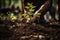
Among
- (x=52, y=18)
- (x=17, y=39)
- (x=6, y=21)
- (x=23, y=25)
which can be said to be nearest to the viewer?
(x=17, y=39)

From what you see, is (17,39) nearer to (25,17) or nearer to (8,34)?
(8,34)

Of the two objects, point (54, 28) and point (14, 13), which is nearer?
point (54, 28)

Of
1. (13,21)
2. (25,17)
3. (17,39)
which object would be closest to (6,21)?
(13,21)

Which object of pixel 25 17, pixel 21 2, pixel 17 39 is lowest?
pixel 17 39

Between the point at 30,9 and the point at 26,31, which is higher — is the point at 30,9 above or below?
above

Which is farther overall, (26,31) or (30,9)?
(30,9)

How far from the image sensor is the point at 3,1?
161 inches

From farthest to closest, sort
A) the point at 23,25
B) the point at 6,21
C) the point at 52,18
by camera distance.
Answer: the point at 52,18, the point at 6,21, the point at 23,25

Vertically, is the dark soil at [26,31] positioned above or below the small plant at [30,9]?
below

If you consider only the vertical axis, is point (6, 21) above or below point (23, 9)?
below

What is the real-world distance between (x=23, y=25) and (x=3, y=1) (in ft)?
2.72

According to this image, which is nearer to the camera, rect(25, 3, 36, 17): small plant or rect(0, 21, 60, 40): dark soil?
rect(0, 21, 60, 40): dark soil

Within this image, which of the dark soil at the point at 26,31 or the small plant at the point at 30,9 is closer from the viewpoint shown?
the dark soil at the point at 26,31

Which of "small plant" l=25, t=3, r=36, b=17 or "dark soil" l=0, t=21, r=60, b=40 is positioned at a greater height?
"small plant" l=25, t=3, r=36, b=17
